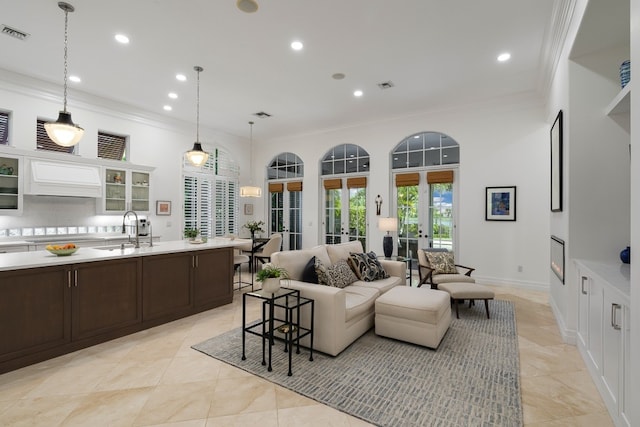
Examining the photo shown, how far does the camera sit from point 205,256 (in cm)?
421

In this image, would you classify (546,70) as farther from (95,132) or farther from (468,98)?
(95,132)

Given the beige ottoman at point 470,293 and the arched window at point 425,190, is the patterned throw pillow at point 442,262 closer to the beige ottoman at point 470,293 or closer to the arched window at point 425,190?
the beige ottoman at point 470,293

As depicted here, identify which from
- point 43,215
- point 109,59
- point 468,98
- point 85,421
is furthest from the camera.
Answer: point 468,98

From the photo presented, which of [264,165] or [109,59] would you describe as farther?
[264,165]

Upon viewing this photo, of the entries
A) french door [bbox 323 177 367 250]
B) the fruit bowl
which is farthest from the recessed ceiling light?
french door [bbox 323 177 367 250]

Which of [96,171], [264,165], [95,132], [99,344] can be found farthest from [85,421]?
[264,165]

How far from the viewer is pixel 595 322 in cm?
249

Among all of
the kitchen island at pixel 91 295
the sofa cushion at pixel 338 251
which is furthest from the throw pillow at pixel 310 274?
the kitchen island at pixel 91 295

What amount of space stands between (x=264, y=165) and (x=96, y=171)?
4123 mm

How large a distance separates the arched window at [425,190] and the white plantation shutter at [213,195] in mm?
4297

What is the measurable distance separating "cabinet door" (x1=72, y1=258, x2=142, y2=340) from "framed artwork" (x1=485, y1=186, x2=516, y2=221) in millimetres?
5629

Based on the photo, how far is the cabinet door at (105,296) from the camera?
3002 millimetres

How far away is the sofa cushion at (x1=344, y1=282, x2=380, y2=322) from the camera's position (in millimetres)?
3059

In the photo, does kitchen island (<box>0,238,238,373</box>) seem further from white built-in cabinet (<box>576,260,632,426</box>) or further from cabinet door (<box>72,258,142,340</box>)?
white built-in cabinet (<box>576,260,632,426</box>)
